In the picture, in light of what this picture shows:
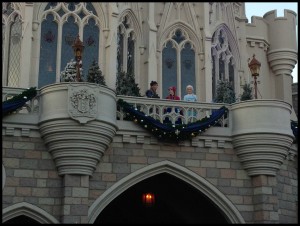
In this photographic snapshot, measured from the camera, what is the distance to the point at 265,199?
547 inches

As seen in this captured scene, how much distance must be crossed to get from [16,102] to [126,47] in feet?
23.6

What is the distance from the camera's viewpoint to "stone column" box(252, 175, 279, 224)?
13.8 m

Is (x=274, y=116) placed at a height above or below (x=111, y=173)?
above

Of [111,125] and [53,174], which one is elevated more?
[111,125]

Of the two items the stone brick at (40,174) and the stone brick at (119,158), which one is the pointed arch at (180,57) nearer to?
the stone brick at (119,158)

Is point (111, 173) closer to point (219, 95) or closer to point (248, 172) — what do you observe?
point (248, 172)

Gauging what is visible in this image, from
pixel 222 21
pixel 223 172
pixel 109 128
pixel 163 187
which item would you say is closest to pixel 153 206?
pixel 163 187

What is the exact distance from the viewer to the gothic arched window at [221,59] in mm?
20594

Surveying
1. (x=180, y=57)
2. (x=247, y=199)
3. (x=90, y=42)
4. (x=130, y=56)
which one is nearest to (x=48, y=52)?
(x=90, y=42)

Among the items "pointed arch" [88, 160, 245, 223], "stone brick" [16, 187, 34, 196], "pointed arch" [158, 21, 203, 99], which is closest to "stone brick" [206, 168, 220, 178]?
"pointed arch" [88, 160, 245, 223]

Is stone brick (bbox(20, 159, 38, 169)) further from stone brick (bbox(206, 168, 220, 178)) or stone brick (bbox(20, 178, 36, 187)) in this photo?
stone brick (bbox(206, 168, 220, 178))

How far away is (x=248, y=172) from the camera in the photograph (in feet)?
47.1

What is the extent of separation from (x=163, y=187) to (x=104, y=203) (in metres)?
3.24

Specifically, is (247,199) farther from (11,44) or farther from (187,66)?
(11,44)
